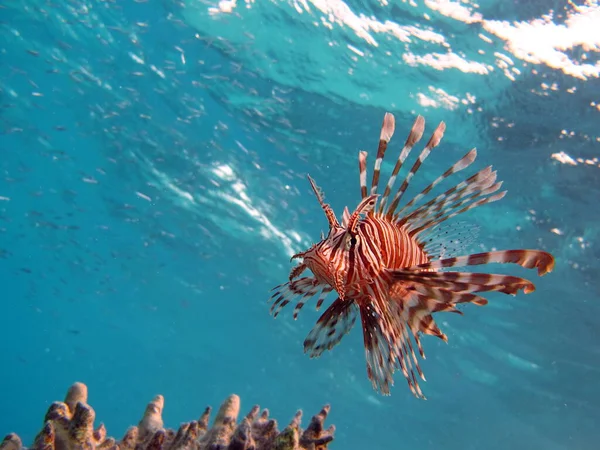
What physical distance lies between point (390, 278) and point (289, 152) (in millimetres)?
10746

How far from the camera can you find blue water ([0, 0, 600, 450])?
8477 millimetres

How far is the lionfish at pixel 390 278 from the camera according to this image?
6.59 ft

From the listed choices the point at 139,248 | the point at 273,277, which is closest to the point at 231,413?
the point at 273,277

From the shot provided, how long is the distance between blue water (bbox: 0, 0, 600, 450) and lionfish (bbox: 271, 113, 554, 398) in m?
4.01

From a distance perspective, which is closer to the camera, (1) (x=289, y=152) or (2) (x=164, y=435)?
(2) (x=164, y=435)

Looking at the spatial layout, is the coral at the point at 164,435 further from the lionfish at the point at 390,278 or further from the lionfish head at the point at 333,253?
the lionfish head at the point at 333,253

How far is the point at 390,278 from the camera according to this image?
220 centimetres

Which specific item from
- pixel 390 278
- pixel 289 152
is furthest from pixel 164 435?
pixel 289 152

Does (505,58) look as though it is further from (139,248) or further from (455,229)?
(139,248)

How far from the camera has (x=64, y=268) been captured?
28562 millimetres

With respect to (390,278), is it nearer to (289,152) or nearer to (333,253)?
(333,253)

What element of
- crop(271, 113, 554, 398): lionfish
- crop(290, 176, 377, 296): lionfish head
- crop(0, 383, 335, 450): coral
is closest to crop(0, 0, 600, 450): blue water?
crop(0, 383, 335, 450): coral

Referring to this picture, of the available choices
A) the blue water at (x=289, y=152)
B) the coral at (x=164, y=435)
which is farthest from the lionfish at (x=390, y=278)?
the blue water at (x=289, y=152)

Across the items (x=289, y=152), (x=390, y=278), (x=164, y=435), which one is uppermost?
(x=390, y=278)
